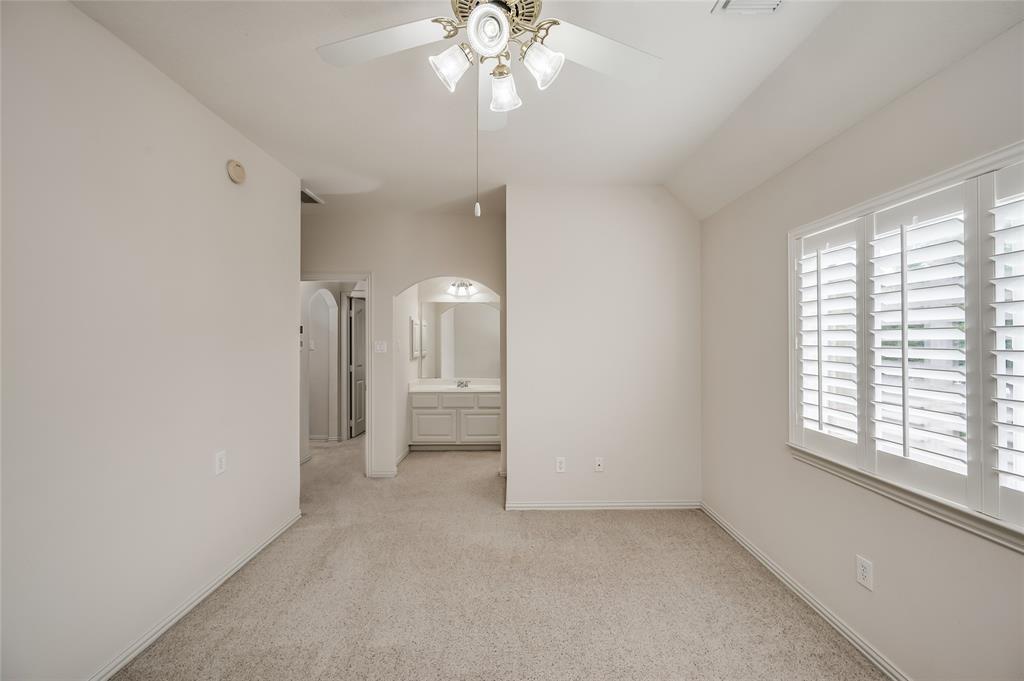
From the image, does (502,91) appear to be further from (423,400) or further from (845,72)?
(423,400)

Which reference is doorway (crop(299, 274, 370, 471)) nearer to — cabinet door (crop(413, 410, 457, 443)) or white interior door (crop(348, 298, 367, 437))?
white interior door (crop(348, 298, 367, 437))

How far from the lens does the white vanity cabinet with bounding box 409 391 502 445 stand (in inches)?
200

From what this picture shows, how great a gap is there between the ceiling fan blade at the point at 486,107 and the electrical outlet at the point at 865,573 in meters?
2.39

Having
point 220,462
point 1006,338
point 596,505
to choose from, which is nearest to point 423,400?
point 596,505

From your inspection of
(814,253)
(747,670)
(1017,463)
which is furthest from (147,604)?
(814,253)

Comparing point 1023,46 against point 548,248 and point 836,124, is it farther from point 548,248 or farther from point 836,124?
point 548,248

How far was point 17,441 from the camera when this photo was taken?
136cm

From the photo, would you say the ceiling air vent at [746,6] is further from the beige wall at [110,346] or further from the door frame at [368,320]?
the door frame at [368,320]

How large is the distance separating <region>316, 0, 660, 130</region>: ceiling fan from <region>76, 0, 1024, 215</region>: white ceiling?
1.22 ft

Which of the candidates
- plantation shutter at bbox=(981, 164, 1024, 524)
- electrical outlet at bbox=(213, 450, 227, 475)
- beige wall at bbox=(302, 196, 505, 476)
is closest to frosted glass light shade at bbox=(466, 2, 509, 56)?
plantation shutter at bbox=(981, 164, 1024, 524)

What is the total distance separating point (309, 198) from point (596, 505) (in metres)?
3.53

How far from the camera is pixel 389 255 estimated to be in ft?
13.8

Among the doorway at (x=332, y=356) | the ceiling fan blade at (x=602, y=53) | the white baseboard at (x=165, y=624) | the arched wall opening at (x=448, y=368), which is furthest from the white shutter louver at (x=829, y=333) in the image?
the doorway at (x=332, y=356)

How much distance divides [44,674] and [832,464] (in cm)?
324
